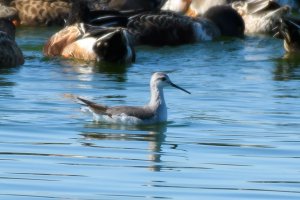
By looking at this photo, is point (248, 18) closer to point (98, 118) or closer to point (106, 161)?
point (98, 118)

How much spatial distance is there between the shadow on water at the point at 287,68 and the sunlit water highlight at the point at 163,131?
21mm

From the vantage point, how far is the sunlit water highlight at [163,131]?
33.1 feet

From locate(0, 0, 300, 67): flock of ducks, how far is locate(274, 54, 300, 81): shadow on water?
0.44 meters

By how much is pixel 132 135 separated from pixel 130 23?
6908mm

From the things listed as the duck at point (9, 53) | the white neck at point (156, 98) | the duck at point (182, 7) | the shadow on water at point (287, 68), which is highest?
the white neck at point (156, 98)

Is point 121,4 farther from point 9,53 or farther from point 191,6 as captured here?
point 9,53

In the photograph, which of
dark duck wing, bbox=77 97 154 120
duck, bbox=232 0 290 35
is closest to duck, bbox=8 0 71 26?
duck, bbox=232 0 290 35

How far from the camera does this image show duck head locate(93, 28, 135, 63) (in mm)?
17703

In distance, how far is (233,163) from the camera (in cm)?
1116

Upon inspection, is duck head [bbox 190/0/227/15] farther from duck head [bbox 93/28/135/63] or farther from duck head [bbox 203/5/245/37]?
duck head [bbox 93/28/135/63]

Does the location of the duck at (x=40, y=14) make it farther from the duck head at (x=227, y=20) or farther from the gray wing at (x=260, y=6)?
the gray wing at (x=260, y=6)

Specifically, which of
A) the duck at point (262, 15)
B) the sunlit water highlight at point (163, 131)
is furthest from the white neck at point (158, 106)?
the duck at point (262, 15)

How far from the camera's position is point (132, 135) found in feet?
41.8

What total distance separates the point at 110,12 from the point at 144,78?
8.80ft
